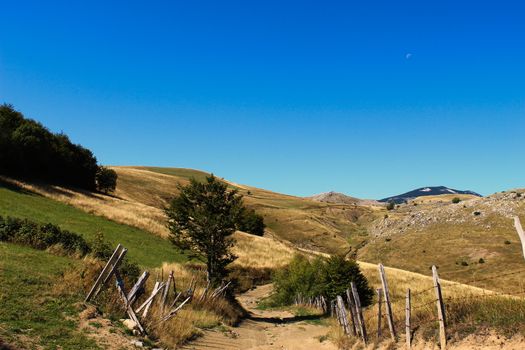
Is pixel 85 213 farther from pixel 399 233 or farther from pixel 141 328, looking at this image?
pixel 399 233

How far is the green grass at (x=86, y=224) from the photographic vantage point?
34.5m

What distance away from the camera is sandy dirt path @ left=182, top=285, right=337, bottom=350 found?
18.0 metres

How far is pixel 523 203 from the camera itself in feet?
297

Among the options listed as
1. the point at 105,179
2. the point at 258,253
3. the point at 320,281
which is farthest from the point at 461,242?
the point at 105,179

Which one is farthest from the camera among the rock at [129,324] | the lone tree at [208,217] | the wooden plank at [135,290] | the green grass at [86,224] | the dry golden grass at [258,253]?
the dry golden grass at [258,253]

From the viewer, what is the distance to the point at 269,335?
918 inches

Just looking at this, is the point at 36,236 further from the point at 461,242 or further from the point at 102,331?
the point at 461,242

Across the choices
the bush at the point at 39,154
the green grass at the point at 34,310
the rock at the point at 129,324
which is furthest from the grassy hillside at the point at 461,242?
the bush at the point at 39,154

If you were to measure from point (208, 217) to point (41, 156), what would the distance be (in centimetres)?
4299

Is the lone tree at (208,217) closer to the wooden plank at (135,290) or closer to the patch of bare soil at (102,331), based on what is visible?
the wooden plank at (135,290)

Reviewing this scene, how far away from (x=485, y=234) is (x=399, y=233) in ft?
79.7

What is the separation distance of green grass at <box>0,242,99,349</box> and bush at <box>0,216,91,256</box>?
4575 mm

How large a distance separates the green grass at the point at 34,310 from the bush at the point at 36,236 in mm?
4575

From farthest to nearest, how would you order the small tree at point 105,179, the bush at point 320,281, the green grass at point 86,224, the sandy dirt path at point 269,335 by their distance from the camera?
the small tree at point 105,179, the green grass at point 86,224, the bush at point 320,281, the sandy dirt path at point 269,335
